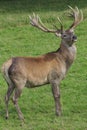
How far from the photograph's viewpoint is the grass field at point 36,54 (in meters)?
10.8

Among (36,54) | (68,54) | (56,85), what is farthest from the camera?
(36,54)

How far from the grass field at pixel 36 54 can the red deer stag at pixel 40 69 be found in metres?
0.40

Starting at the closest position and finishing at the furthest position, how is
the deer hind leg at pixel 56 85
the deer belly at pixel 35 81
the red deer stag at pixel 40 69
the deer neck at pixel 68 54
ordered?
1. the red deer stag at pixel 40 69
2. the deer belly at pixel 35 81
3. the deer hind leg at pixel 56 85
4. the deer neck at pixel 68 54

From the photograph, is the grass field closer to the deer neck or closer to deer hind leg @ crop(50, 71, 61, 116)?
deer hind leg @ crop(50, 71, 61, 116)

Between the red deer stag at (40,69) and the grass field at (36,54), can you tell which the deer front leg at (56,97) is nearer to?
the red deer stag at (40,69)

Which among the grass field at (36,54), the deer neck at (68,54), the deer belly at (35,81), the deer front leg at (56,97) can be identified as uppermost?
the deer neck at (68,54)

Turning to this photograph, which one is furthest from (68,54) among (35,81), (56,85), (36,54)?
(36,54)

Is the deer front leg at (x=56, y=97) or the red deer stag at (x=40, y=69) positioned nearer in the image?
the red deer stag at (x=40, y=69)

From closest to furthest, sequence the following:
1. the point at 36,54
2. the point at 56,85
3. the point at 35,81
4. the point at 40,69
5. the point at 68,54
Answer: the point at 35,81 → the point at 40,69 → the point at 56,85 → the point at 68,54 → the point at 36,54

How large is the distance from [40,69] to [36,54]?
21.8 ft

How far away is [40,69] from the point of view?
11.1 m

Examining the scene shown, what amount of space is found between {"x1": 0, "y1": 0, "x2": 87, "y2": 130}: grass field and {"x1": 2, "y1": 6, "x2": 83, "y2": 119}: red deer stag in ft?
1.32

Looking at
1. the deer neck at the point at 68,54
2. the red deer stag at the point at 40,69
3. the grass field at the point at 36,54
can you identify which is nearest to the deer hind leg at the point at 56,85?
the red deer stag at the point at 40,69

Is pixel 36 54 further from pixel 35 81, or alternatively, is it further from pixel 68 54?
pixel 35 81
